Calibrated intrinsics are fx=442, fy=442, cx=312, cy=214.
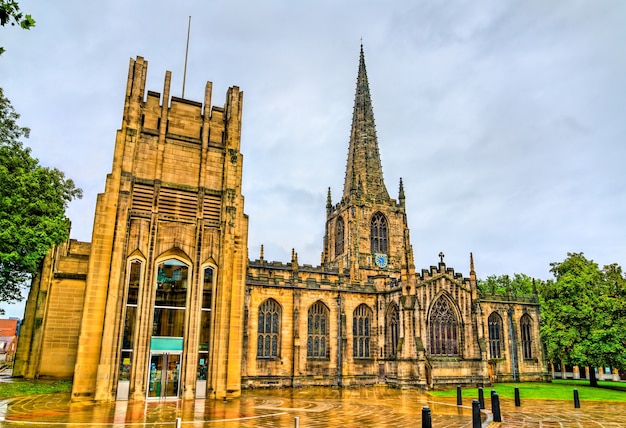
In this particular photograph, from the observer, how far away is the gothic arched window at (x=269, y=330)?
3316 centimetres

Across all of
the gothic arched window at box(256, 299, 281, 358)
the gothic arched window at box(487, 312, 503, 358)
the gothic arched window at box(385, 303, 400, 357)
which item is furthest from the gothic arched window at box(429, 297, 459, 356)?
the gothic arched window at box(256, 299, 281, 358)

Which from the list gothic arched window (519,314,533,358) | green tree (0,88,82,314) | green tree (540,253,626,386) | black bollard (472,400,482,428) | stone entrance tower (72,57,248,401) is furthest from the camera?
gothic arched window (519,314,533,358)

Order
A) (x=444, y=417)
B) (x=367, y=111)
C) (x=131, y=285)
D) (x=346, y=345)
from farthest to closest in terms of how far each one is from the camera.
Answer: (x=367, y=111) < (x=346, y=345) < (x=131, y=285) < (x=444, y=417)

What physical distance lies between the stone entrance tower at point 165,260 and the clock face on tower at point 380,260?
25.3 meters

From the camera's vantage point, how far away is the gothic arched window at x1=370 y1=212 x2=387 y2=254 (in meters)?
48.2

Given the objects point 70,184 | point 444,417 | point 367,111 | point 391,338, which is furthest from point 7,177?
point 367,111

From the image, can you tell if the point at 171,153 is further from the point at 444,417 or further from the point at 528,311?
the point at 528,311

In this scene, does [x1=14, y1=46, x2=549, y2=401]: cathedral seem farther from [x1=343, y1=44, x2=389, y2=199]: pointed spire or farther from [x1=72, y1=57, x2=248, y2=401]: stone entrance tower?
[x1=343, y1=44, x2=389, y2=199]: pointed spire

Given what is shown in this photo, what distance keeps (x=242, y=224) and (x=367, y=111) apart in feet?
117

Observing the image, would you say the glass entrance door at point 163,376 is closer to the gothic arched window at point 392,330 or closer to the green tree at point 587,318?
the gothic arched window at point 392,330

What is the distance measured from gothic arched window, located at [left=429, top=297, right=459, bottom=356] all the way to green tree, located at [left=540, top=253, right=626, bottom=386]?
958 centimetres

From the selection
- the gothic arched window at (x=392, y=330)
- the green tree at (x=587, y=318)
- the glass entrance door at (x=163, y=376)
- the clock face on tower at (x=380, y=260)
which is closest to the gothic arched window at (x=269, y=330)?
the gothic arched window at (x=392, y=330)

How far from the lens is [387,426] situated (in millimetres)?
14328

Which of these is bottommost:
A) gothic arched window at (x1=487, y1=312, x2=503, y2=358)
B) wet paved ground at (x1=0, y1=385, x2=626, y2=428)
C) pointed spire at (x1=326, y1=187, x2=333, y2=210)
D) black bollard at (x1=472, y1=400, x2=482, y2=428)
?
wet paved ground at (x1=0, y1=385, x2=626, y2=428)
